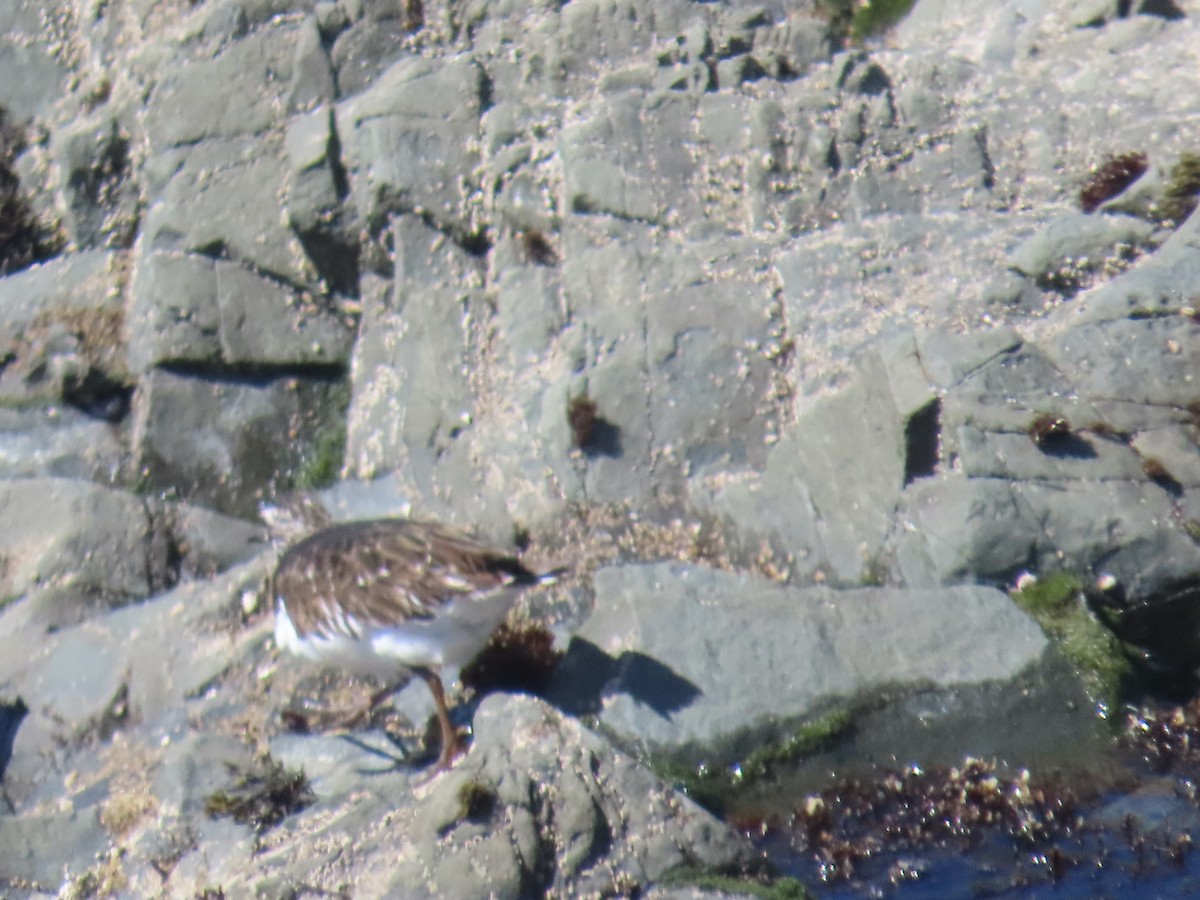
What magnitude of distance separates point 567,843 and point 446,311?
7200 millimetres

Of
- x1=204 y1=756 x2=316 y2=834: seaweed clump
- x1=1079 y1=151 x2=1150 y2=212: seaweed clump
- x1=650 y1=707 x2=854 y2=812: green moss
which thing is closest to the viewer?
x1=204 y1=756 x2=316 y2=834: seaweed clump

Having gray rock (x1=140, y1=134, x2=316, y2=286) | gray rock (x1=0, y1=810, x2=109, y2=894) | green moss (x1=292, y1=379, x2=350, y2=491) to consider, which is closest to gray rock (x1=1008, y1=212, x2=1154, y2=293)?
green moss (x1=292, y1=379, x2=350, y2=491)

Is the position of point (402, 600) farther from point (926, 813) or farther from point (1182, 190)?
point (1182, 190)

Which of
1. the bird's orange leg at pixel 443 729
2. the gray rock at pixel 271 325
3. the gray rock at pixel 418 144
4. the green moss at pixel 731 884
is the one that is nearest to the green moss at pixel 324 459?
the gray rock at pixel 271 325

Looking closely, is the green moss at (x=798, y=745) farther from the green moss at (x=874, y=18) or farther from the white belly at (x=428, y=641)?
the green moss at (x=874, y=18)

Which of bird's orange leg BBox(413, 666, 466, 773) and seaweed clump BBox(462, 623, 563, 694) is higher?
bird's orange leg BBox(413, 666, 466, 773)

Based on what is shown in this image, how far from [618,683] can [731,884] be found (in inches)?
105

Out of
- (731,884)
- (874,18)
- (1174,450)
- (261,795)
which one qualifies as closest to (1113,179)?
(1174,450)

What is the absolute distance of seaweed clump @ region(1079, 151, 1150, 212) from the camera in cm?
1320

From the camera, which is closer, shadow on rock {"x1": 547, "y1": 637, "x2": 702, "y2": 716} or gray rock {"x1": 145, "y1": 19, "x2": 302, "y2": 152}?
shadow on rock {"x1": 547, "y1": 637, "x2": 702, "y2": 716}

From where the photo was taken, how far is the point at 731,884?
283 inches

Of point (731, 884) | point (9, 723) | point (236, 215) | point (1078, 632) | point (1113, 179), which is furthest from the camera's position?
point (236, 215)

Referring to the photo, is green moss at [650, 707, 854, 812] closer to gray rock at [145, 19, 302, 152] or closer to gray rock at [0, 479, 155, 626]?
gray rock at [0, 479, 155, 626]

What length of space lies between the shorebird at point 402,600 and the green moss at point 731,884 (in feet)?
5.87
